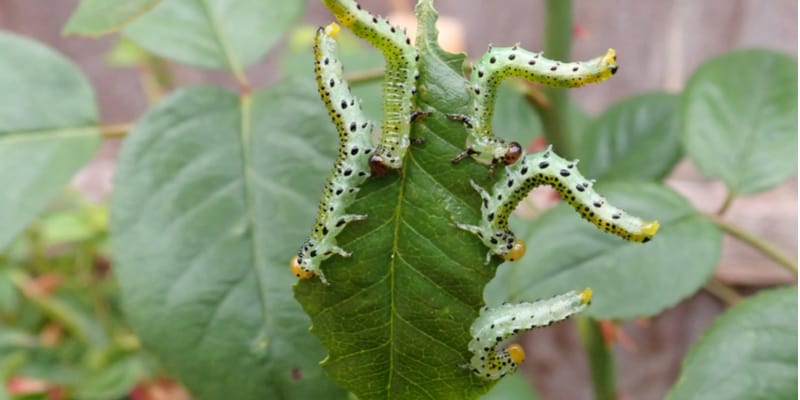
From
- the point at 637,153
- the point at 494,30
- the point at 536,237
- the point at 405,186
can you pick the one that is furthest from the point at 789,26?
the point at 405,186

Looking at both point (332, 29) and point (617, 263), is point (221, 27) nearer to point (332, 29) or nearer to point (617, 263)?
point (332, 29)

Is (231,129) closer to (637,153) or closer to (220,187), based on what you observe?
(220,187)

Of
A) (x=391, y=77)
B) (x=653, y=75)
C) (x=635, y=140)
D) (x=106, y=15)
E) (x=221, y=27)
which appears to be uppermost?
(x=653, y=75)

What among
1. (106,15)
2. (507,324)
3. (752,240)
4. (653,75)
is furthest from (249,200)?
(653,75)

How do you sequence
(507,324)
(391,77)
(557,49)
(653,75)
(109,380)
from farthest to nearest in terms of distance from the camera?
(653,75) < (109,380) < (557,49) < (507,324) < (391,77)

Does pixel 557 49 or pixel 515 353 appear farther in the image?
pixel 557 49

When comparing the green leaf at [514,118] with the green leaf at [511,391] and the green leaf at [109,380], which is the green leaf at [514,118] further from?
the green leaf at [109,380]
